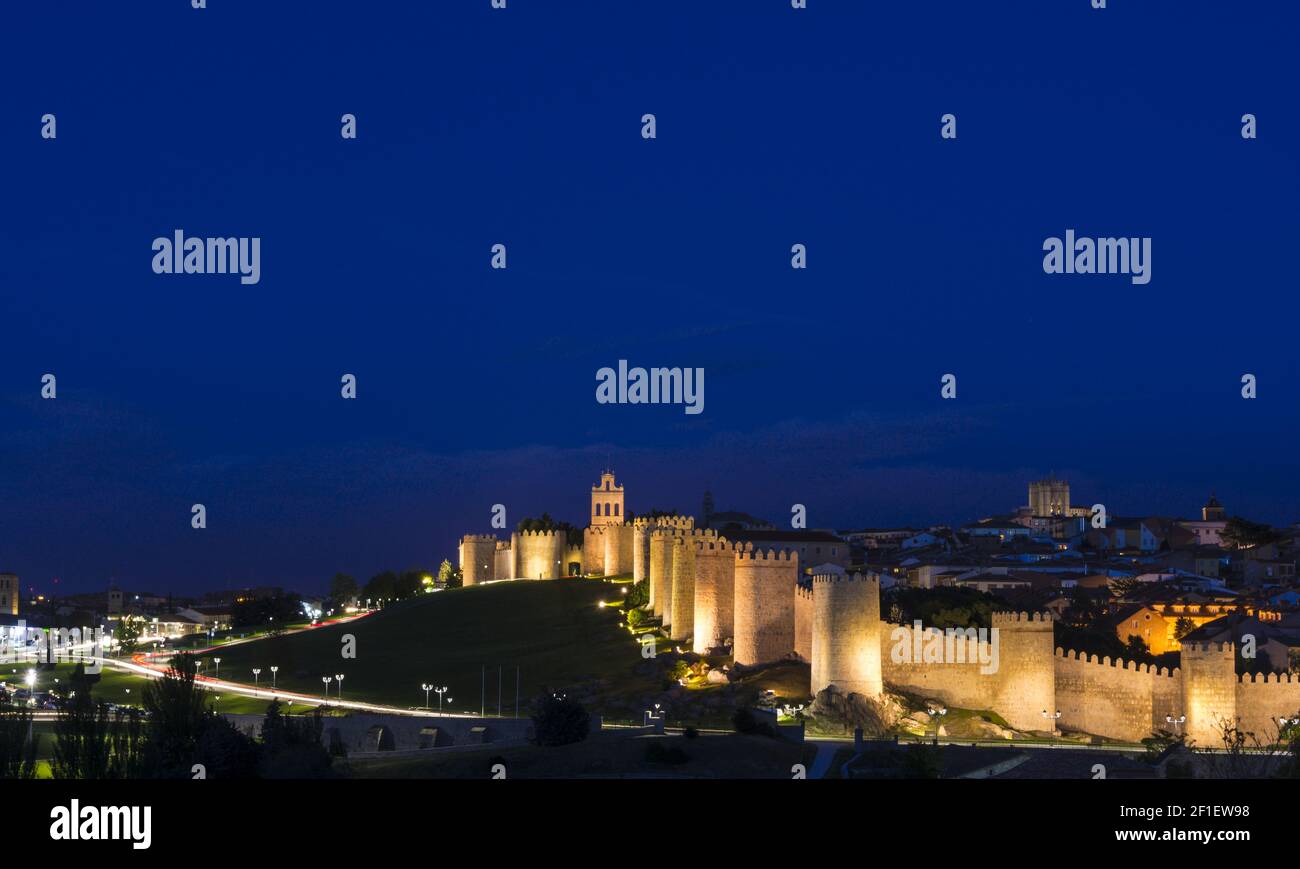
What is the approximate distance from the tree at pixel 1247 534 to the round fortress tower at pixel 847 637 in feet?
201

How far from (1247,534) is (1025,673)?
203ft

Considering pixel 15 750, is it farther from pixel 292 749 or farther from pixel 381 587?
pixel 381 587

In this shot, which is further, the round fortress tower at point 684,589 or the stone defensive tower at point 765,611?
the round fortress tower at point 684,589

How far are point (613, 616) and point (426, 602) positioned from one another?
19613 millimetres

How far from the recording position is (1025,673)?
47688mm

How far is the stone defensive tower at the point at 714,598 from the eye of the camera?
58.2m

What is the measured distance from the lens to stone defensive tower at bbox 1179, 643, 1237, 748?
43.9 metres

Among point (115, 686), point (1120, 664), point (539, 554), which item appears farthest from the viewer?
point (539, 554)

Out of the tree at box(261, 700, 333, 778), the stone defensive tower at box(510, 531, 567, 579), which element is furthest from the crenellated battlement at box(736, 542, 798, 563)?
the stone defensive tower at box(510, 531, 567, 579)

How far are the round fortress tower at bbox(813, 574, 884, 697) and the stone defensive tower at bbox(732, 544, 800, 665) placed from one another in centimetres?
466

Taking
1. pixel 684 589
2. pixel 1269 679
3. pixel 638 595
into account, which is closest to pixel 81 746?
pixel 684 589

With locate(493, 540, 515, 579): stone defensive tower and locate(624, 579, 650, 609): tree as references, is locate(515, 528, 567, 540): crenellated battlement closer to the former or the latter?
locate(493, 540, 515, 579): stone defensive tower

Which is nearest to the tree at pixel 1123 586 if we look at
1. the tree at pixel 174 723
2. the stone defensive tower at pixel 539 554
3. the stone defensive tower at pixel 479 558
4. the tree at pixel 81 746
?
→ the stone defensive tower at pixel 539 554

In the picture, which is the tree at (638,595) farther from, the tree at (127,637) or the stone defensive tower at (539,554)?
the tree at (127,637)
